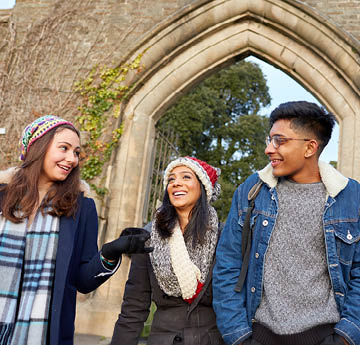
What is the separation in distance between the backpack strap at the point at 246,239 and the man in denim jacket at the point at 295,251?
2cm

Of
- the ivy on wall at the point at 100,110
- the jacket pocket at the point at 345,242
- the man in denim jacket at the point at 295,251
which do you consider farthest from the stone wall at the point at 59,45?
the jacket pocket at the point at 345,242

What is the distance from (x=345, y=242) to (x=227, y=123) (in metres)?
15.6

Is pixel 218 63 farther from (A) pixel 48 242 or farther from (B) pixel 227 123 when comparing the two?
(B) pixel 227 123

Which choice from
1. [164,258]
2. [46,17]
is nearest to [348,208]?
[164,258]

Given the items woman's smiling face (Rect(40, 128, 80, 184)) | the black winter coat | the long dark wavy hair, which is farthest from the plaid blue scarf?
the long dark wavy hair

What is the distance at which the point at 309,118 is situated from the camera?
1.91 metres

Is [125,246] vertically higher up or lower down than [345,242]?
lower down

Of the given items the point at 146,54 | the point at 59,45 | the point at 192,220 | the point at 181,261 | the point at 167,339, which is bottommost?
the point at 167,339

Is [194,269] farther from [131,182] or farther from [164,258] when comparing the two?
[131,182]

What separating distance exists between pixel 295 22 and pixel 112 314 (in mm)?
4694

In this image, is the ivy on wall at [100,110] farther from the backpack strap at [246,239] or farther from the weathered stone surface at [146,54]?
the backpack strap at [246,239]

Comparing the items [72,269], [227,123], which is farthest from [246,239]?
[227,123]

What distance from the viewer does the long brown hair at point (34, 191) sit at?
6.13 feet

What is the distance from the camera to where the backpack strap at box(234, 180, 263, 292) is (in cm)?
181
